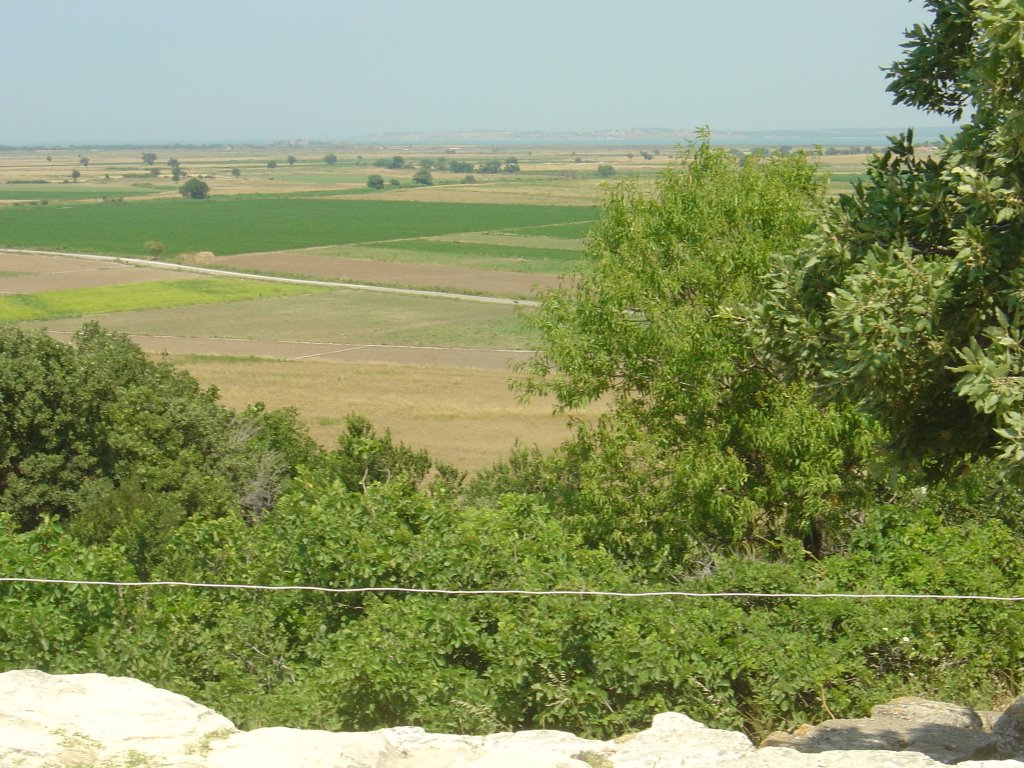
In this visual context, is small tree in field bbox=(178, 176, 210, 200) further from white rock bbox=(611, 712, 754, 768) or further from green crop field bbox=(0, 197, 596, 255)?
white rock bbox=(611, 712, 754, 768)

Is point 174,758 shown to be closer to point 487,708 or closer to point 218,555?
point 487,708

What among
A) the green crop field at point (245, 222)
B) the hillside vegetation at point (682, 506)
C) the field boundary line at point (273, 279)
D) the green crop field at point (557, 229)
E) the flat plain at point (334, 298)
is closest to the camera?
the hillside vegetation at point (682, 506)

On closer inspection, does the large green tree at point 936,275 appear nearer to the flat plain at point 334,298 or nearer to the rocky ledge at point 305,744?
the flat plain at point 334,298

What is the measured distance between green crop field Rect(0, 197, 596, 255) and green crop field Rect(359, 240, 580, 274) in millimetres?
7766

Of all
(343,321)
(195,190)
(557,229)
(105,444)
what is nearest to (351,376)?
(343,321)

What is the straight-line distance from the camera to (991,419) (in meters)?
7.24

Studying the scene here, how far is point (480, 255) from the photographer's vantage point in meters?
93.4

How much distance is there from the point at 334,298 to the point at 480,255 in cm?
2424

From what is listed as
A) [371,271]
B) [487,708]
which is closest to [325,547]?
[487,708]

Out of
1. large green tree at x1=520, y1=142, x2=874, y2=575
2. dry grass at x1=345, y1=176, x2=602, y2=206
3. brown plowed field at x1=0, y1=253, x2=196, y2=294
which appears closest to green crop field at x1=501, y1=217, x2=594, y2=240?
dry grass at x1=345, y1=176, x2=602, y2=206

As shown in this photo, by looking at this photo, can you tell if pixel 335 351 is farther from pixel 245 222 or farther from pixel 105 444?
pixel 245 222

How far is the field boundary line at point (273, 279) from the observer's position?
7038 cm

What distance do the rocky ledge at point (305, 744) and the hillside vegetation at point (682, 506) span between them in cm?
166

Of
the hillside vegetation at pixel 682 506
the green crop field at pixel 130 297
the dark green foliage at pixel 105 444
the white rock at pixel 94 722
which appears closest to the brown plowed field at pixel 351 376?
the green crop field at pixel 130 297
